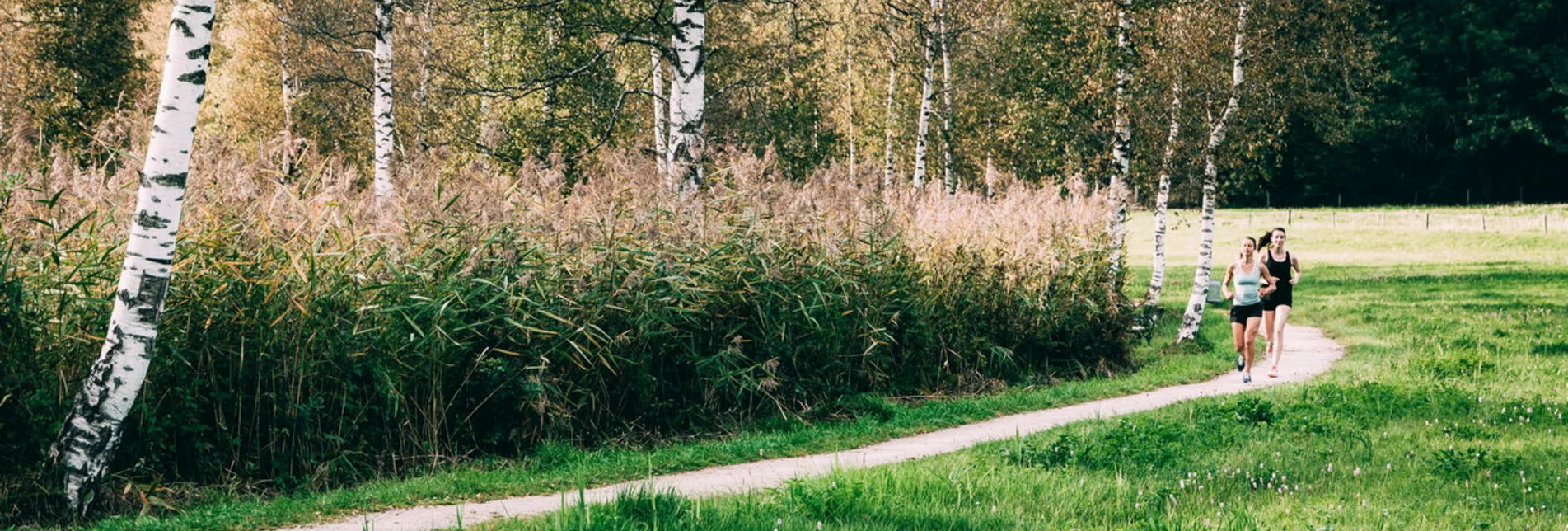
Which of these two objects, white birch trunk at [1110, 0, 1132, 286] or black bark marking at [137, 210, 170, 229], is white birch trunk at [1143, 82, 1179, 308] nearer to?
white birch trunk at [1110, 0, 1132, 286]

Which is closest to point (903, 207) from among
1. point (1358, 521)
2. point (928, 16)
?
point (1358, 521)

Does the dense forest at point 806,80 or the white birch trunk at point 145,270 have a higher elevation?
the dense forest at point 806,80

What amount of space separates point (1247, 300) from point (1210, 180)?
14.0ft

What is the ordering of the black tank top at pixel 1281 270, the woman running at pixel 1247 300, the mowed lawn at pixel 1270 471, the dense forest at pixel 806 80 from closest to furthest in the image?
the mowed lawn at pixel 1270 471
the woman running at pixel 1247 300
the black tank top at pixel 1281 270
the dense forest at pixel 806 80

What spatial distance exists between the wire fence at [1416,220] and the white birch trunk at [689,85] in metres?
39.9

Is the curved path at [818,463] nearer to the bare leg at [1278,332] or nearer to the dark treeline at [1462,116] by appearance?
the bare leg at [1278,332]

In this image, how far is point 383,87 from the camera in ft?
58.7

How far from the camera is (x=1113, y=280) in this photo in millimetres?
15703

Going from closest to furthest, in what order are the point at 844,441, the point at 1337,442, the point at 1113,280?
1. the point at 1337,442
2. the point at 844,441
3. the point at 1113,280

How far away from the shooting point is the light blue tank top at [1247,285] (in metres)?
14.4

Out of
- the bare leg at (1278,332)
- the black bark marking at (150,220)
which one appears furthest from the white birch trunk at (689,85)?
the bare leg at (1278,332)

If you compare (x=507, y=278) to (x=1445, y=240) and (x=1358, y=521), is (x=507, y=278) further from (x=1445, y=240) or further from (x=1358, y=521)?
(x=1445, y=240)

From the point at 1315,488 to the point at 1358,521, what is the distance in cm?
95

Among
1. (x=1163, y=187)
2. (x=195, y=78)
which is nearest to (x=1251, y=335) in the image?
(x=1163, y=187)
